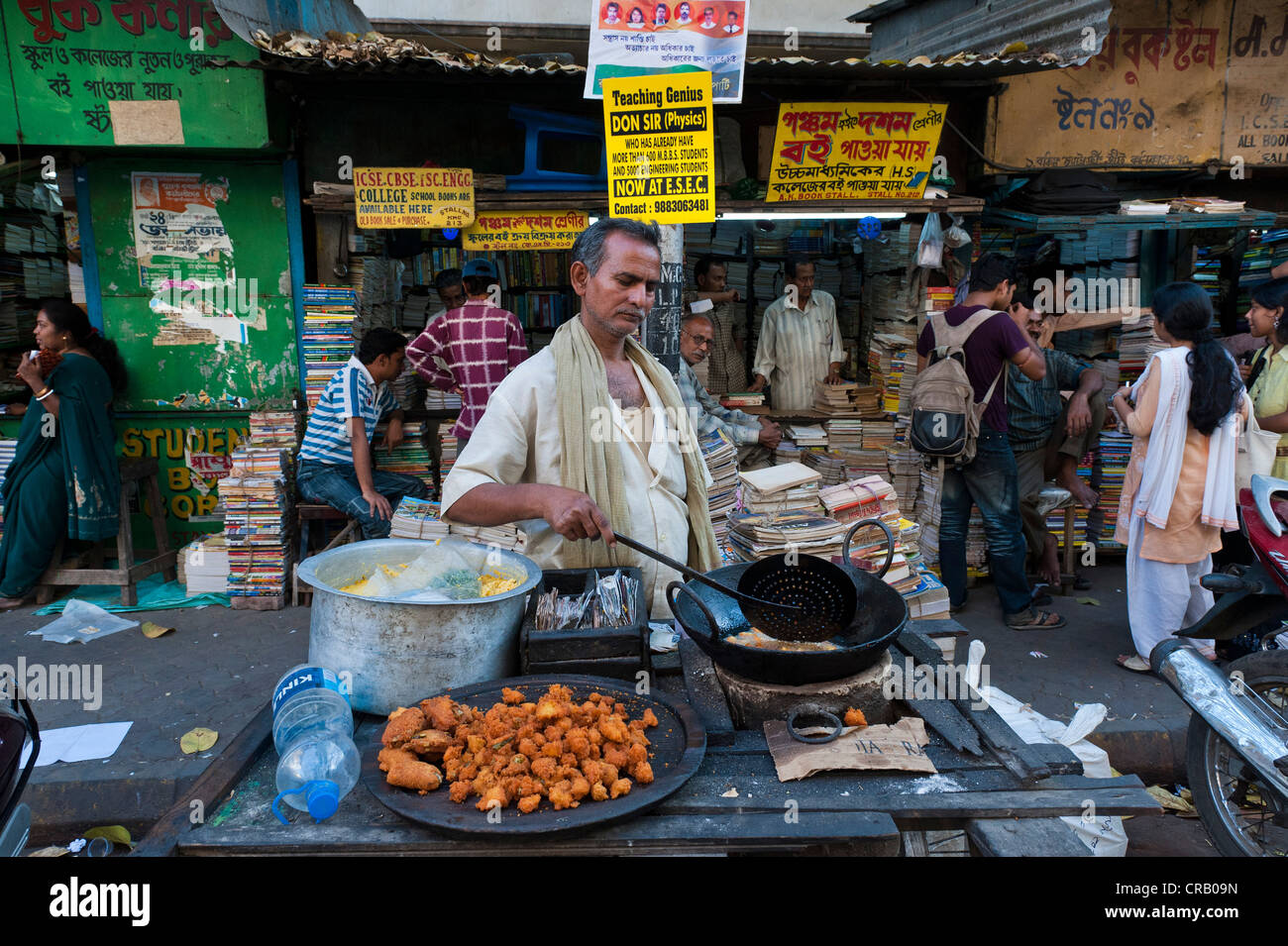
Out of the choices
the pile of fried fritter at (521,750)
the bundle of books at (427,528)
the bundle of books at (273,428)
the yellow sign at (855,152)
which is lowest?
the bundle of books at (427,528)

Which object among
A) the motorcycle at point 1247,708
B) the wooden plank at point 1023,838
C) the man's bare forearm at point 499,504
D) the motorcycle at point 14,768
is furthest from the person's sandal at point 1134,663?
the motorcycle at point 14,768

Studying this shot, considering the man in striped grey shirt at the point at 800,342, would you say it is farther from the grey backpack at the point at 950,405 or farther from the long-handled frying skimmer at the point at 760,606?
the long-handled frying skimmer at the point at 760,606

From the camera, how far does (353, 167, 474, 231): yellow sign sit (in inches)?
225

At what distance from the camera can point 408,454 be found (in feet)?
21.3

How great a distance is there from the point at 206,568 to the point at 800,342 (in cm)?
514

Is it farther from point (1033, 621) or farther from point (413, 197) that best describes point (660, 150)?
point (1033, 621)

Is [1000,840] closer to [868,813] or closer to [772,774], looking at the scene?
[868,813]

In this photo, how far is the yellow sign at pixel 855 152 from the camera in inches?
235

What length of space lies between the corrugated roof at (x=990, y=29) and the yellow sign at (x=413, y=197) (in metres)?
3.32

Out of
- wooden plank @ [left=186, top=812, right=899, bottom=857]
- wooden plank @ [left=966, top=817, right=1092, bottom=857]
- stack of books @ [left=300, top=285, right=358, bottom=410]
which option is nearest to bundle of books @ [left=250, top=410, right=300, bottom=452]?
stack of books @ [left=300, top=285, right=358, bottom=410]

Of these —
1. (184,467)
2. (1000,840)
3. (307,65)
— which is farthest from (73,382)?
(1000,840)

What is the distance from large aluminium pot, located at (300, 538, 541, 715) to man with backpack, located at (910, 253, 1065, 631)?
3.94m

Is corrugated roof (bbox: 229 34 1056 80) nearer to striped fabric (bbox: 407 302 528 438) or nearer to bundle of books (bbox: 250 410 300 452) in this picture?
striped fabric (bbox: 407 302 528 438)

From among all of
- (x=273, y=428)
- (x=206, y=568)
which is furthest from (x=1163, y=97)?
(x=206, y=568)
